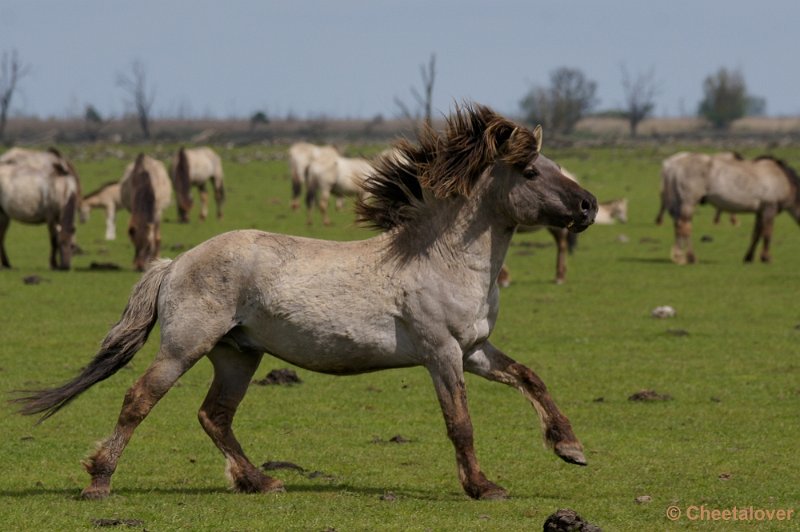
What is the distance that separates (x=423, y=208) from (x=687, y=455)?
3.02 metres

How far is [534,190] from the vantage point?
27.5 feet

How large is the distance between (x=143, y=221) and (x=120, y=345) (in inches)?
616

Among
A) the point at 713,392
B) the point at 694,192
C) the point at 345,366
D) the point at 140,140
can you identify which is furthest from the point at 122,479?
the point at 140,140

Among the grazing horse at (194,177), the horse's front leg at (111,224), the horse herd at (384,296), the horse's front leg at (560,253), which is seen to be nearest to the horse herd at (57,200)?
the horse's front leg at (111,224)

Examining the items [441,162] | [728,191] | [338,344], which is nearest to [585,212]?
[441,162]

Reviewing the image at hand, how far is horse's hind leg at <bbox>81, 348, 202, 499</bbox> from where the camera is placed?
26.5 feet

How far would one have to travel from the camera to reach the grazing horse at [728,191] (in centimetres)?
2681

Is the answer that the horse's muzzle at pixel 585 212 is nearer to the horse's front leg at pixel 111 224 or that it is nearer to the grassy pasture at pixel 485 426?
the grassy pasture at pixel 485 426

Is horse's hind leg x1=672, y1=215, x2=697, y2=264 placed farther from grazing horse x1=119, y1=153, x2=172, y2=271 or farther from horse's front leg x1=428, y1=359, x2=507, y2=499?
horse's front leg x1=428, y1=359, x2=507, y2=499

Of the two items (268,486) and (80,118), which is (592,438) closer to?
(268,486)

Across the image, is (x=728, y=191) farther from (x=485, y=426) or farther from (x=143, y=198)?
(x=485, y=426)

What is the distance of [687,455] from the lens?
9961 mm

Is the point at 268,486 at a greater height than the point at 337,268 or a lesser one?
lesser

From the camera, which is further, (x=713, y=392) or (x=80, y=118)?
(x=80, y=118)
